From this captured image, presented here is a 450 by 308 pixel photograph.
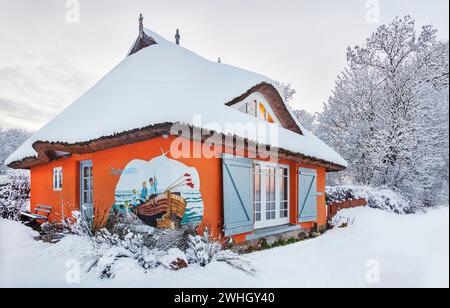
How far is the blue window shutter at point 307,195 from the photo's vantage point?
27.9 ft

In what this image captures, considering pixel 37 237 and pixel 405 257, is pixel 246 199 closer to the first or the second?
pixel 405 257

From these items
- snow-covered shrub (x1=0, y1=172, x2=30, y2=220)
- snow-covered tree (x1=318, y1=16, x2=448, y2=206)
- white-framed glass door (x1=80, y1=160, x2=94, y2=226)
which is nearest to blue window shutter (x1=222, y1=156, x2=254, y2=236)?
white-framed glass door (x1=80, y1=160, x2=94, y2=226)

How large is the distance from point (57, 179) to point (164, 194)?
4769mm

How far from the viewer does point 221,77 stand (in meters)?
7.99

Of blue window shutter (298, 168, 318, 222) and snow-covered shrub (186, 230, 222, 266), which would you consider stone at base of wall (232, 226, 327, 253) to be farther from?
snow-covered shrub (186, 230, 222, 266)

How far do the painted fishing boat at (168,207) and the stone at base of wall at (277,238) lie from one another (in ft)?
4.72

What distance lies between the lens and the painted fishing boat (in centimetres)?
532

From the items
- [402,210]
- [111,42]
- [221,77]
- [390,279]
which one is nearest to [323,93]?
[402,210]

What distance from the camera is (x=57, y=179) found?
852cm

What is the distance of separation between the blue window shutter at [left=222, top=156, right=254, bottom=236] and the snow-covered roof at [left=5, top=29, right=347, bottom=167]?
2.35 feet

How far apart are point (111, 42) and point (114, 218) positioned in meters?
4.71

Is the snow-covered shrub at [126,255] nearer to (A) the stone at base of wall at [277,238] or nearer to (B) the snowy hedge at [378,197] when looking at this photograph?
(A) the stone at base of wall at [277,238]

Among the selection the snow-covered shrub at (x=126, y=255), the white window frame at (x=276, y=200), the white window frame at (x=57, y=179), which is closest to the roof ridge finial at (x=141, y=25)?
the white window frame at (x=57, y=179)

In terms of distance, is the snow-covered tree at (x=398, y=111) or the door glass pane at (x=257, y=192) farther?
the snow-covered tree at (x=398, y=111)
